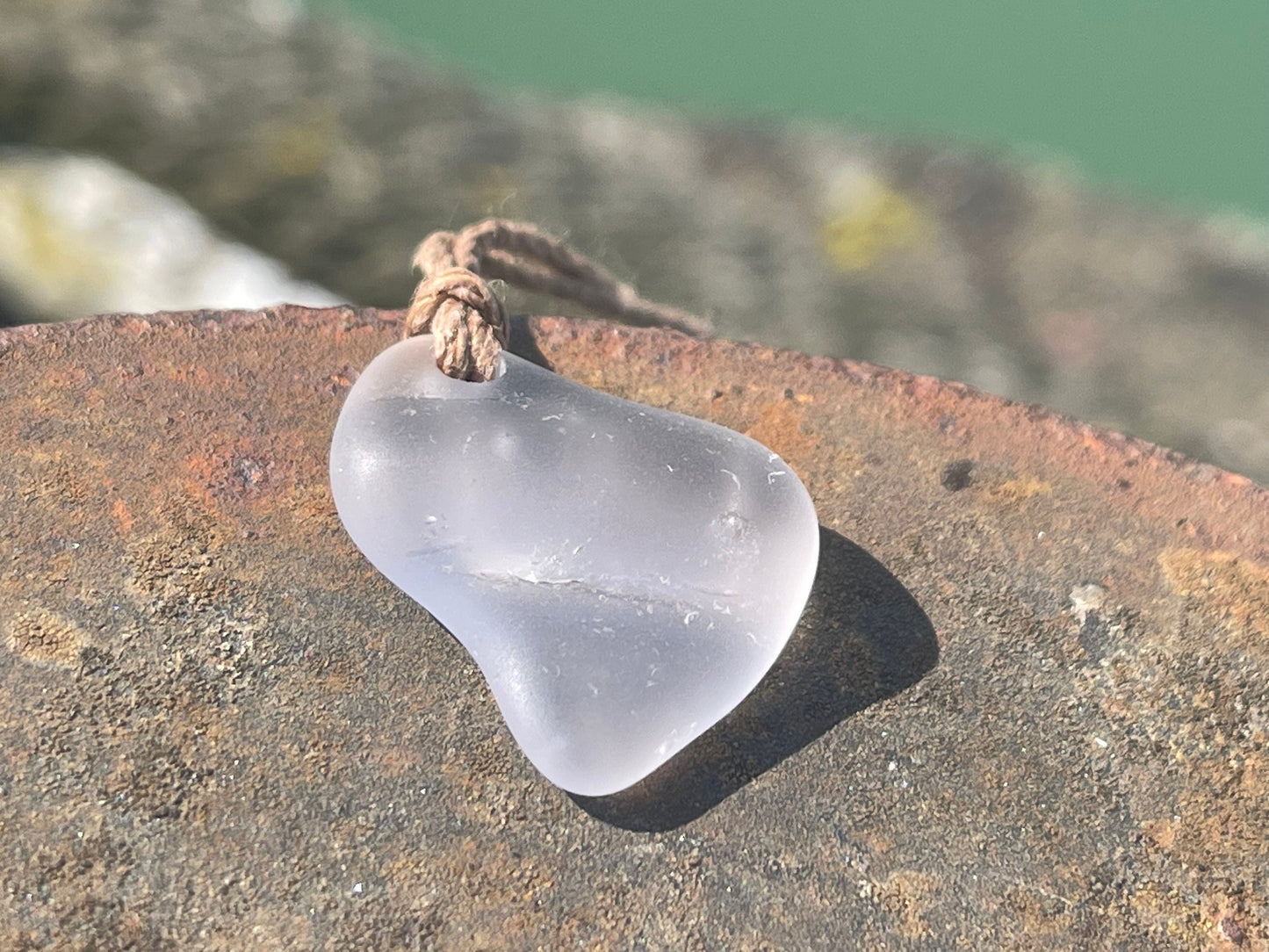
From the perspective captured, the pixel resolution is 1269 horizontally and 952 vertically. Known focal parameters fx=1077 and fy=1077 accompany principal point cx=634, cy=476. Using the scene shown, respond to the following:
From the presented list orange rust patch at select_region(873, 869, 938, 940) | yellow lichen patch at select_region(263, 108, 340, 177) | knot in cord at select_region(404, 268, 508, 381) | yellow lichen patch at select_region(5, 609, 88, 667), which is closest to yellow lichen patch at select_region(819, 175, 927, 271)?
yellow lichen patch at select_region(263, 108, 340, 177)

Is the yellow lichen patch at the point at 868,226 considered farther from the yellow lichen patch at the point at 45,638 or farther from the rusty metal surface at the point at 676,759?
the yellow lichen patch at the point at 45,638

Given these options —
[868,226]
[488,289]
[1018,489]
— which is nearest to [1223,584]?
[1018,489]

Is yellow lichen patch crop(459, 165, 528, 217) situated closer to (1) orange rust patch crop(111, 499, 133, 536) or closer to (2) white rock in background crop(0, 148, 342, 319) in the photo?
(2) white rock in background crop(0, 148, 342, 319)

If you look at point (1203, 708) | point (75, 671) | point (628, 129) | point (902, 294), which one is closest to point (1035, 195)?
point (902, 294)

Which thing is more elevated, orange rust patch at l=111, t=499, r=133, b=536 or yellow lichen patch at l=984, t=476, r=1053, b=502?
yellow lichen patch at l=984, t=476, r=1053, b=502

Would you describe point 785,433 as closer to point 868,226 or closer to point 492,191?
point 492,191
